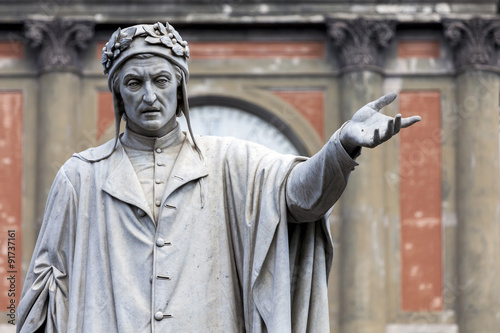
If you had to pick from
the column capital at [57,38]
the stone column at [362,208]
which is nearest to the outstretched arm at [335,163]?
the stone column at [362,208]

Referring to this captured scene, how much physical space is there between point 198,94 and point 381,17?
233cm

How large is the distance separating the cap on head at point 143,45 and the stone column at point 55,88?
17352 mm

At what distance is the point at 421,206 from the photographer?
25.0m

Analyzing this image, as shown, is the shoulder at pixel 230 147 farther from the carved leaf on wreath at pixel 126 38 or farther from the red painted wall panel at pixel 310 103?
the red painted wall panel at pixel 310 103

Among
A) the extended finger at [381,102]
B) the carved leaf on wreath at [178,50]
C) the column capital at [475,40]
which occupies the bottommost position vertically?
the extended finger at [381,102]

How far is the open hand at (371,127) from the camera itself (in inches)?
270

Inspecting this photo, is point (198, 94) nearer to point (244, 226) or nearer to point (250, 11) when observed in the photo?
point (250, 11)

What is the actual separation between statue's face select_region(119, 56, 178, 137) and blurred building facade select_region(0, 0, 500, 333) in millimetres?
17265

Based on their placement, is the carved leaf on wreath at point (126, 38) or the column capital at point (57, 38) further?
the column capital at point (57, 38)

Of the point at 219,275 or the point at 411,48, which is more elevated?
the point at 411,48

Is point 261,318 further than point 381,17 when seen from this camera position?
No

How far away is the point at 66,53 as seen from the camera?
25.1 m

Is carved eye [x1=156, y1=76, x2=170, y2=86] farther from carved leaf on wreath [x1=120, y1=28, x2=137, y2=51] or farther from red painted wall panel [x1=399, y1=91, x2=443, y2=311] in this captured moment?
red painted wall panel [x1=399, y1=91, x2=443, y2=311]

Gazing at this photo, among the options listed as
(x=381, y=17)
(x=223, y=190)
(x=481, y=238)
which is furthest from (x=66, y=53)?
(x=223, y=190)
